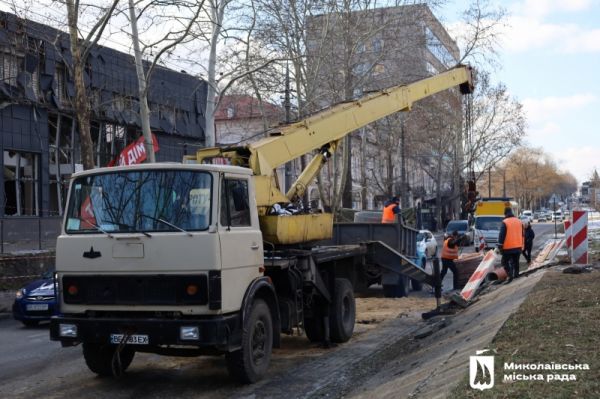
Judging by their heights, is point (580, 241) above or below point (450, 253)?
above

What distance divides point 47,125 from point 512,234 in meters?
19.3

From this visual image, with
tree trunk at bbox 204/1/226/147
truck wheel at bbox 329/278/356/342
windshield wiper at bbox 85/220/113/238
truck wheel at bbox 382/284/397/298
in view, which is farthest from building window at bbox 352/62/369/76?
windshield wiper at bbox 85/220/113/238

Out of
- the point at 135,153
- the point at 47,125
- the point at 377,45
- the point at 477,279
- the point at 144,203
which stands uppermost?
the point at 377,45

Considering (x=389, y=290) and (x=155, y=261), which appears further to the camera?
(x=389, y=290)

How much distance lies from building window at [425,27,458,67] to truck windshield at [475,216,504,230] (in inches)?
339

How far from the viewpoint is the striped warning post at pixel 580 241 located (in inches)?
599

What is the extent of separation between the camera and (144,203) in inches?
298

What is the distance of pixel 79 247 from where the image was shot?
299 inches

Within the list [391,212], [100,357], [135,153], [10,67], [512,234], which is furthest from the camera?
[10,67]

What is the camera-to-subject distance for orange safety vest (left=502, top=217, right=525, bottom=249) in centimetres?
Result: 1505

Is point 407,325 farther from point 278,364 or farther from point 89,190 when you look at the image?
point 89,190

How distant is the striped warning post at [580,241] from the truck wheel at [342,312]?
671cm

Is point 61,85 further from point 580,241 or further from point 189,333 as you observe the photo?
point 189,333

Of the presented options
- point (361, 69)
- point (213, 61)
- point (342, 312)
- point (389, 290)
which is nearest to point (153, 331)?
point (342, 312)
